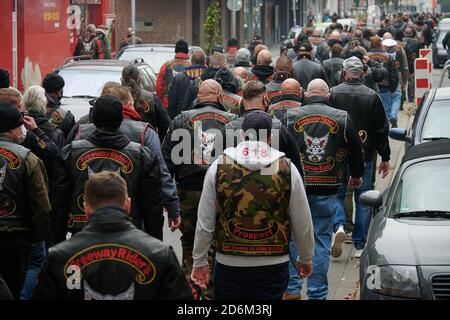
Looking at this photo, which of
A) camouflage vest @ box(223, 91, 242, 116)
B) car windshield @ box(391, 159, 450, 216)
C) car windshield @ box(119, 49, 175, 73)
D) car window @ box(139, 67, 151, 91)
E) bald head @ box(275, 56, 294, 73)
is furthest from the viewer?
car windshield @ box(119, 49, 175, 73)

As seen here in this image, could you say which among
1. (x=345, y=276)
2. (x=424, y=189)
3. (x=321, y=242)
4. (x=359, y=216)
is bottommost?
(x=345, y=276)

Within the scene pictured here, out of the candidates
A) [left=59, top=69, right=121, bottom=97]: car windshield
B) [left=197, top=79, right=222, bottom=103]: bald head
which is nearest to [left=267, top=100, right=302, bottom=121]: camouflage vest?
[left=197, top=79, right=222, bottom=103]: bald head

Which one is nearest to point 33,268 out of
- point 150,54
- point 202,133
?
point 202,133

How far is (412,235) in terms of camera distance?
8.11m

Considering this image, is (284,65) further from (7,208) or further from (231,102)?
(7,208)

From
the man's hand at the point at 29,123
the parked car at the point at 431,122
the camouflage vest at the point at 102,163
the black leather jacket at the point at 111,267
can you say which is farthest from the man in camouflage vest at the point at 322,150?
the black leather jacket at the point at 111,267

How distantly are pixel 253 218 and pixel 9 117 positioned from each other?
203 cm

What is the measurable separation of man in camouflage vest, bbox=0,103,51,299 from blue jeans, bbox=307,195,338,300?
2.44 m

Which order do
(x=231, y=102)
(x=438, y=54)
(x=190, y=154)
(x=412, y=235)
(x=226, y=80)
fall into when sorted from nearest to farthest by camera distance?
(x=412, y=235) → (x=190, y=154) → (x=231, y=102) → (x=226, y=80) → (x=438, y=54)

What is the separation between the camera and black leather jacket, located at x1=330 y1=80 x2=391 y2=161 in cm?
1162

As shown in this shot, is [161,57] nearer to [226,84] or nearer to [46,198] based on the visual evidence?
[226,84]

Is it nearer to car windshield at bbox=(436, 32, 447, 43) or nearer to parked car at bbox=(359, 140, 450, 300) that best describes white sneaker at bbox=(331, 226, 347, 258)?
parked car at bbox=(359, 140, 450, 300)

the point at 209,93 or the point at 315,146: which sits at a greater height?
the point at 209,93

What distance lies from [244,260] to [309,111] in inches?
114
